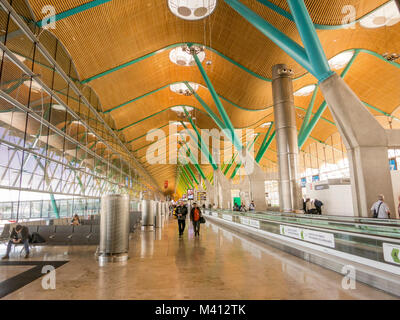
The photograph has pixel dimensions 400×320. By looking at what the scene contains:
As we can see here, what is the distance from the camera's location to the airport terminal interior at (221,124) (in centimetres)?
509

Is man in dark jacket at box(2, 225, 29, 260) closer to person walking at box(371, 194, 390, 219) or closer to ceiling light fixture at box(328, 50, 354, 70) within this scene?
person walking at box(371, 194, 390, 219)

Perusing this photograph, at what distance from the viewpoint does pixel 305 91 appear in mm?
26953

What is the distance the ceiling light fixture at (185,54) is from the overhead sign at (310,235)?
15.2 m

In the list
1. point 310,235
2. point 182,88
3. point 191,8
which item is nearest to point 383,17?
point 191,8

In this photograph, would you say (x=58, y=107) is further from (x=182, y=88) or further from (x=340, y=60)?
(x=340, y=60)

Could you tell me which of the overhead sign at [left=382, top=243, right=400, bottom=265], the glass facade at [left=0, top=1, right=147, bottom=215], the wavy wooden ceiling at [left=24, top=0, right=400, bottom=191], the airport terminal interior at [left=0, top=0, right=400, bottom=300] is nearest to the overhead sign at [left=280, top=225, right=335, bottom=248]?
the airport terminal interior at [left=0, top=0, right=400, bottom=300]

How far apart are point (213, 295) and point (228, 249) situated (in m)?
4.87

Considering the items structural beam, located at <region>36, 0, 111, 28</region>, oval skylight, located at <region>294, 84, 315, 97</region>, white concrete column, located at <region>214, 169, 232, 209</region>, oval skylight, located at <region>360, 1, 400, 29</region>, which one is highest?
oval skylight, located at <region>294, 84, 315, 97</region>

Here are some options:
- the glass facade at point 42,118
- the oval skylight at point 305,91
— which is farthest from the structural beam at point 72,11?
the oval skylight at point 305,91

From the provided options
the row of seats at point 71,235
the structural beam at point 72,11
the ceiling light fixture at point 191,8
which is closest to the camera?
the row of seats at point 71,235

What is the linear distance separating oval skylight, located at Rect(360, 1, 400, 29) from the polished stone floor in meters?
15.1

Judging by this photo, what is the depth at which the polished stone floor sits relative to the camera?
4.19m

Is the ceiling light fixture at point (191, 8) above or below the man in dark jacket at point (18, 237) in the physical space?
above

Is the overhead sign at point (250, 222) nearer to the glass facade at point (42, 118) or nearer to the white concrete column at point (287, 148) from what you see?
the white concrete column at point (287, 148)
